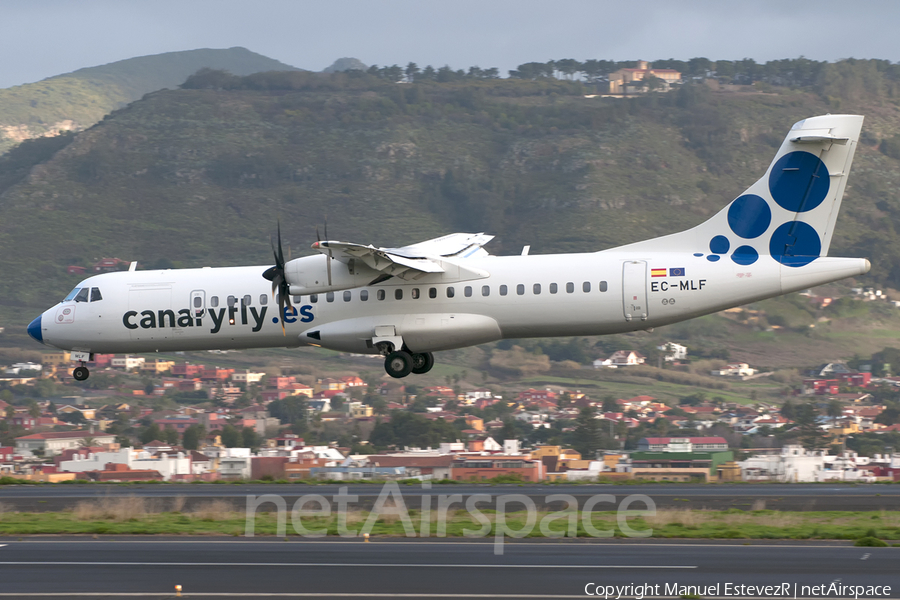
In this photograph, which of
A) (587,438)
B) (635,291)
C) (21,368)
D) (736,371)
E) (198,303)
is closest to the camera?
(635,291)

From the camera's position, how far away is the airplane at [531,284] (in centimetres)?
3225

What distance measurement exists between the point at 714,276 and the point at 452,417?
7006 cm

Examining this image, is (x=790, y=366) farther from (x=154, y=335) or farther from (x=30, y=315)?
(x=154, y=335)

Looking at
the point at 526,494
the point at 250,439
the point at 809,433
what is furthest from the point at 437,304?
the point at 809,433

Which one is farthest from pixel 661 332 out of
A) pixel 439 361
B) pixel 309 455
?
pixel 309 455

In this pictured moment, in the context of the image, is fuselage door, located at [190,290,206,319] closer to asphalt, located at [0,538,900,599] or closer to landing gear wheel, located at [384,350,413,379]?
landing gear wheel, located at [384,350,413,379]

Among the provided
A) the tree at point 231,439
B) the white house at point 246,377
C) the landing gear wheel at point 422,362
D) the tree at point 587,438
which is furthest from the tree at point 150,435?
the landing gear wheel at point 422,362

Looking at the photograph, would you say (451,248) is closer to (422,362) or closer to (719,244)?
(422,362)

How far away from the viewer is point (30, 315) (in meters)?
151

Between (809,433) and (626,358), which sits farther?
(626,358)

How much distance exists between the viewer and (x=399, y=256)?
32.4m

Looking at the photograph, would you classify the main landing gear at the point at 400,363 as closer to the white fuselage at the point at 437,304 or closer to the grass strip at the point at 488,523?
the white fuselage at the point at 437,304

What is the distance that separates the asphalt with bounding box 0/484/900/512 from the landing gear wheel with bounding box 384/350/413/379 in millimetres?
3835

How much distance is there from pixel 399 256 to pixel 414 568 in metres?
13.1
